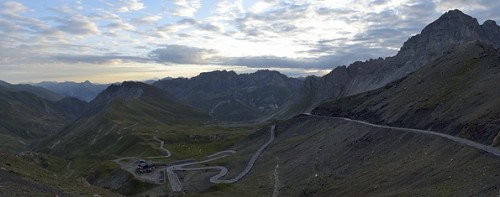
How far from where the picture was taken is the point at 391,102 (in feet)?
434

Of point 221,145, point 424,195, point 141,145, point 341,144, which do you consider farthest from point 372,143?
point 141,145

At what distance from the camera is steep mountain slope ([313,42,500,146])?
81750 millimetres

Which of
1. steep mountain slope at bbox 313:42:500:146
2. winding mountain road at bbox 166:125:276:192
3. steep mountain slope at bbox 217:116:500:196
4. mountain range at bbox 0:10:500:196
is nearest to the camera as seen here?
steep mountain slope at bbox 217:116:500:196

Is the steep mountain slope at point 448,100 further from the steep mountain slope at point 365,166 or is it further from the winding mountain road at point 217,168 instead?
the winding mountain road at point 217,168

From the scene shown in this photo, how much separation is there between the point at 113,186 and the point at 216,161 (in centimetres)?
3598

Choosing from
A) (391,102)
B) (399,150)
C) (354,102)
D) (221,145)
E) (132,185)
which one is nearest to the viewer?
(399,150)

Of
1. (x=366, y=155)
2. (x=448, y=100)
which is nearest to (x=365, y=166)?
(x=366, y=155)

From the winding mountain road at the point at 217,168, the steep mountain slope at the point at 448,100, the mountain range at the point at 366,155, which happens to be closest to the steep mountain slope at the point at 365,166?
the mountain range at the point at 366,155

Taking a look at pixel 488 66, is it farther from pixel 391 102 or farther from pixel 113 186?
pixel 113 186

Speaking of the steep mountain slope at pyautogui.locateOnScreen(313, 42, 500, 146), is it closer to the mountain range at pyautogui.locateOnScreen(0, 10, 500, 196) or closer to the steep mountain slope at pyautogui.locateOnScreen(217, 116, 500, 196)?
the mountain range at pyautogui.locateOnScreen(0, 10, 500, 196)

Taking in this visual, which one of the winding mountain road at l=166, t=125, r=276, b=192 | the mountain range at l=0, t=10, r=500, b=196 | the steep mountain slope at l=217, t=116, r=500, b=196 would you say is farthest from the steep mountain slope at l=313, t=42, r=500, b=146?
the winding mountain road at l=166, t=125, r=276, b=192

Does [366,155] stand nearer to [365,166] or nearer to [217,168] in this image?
[365,166]

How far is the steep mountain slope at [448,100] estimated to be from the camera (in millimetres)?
81750

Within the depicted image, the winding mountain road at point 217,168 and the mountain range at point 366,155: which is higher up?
the mountain range at point 366,155
